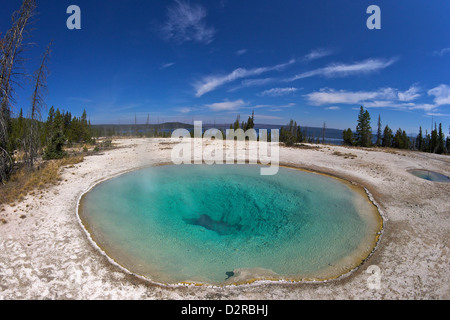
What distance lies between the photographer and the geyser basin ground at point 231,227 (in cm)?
543

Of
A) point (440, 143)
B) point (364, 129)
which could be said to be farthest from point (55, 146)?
point (440, 143)

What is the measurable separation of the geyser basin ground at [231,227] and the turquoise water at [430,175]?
689cm

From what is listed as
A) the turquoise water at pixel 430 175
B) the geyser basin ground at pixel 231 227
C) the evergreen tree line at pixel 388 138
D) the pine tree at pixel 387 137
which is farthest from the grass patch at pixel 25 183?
the pine tree at pixel 387 137

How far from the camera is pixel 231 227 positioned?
8031mm

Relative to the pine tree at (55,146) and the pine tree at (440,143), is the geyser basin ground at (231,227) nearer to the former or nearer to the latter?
the pine tree at (55,146)

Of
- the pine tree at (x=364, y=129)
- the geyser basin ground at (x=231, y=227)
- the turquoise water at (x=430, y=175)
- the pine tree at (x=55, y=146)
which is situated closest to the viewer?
the geyser basin ground at (x=231, y=227)

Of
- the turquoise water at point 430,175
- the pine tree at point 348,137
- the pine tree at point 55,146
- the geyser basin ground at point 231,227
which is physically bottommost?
the geyser basin ground at point 231,227

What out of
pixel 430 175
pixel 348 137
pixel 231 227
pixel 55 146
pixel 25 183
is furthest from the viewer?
pixel 348 137

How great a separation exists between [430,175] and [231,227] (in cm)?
1681

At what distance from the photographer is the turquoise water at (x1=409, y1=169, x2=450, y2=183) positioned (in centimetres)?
1356

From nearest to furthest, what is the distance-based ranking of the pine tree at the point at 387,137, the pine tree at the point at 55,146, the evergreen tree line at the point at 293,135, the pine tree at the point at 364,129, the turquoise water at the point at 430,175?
the turquoise water at the point at 430,175 → the pine tree at the point at 55,146 → the evergreen tree line at the point at 293,135 → the pine tree at the point at 364,129 → the pine tree at the point at 387,137

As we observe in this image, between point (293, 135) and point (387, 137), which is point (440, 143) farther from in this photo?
point (293, 135)

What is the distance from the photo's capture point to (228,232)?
7.64m
